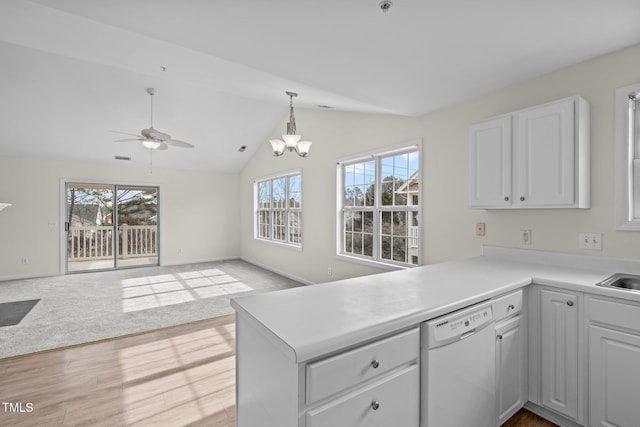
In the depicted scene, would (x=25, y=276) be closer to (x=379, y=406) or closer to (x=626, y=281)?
(x=379, y=406)

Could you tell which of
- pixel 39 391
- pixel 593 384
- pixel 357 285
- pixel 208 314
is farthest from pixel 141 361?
pixel 593 384

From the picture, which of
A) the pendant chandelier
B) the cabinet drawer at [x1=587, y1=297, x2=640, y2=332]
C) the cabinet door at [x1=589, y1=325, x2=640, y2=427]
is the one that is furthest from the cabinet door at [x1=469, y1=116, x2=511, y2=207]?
the pendant chandelier

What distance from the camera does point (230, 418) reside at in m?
1.95

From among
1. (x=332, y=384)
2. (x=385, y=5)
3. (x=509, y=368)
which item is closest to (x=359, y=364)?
(x=332, y=384)

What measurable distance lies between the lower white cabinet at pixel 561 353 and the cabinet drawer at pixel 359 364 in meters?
1.12

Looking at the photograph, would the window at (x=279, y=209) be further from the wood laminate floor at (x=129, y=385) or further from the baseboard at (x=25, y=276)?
the baseboard at (x=25, y=276)

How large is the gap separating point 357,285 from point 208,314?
2.81 meters

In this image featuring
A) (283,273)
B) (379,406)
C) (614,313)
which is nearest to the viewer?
(379,406)

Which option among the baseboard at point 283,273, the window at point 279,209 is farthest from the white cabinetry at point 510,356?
the window at point 279,209

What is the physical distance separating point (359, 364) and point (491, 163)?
1.99 m

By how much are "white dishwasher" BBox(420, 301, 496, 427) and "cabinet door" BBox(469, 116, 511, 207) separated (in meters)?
1.06

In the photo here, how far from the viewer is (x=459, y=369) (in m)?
1.46

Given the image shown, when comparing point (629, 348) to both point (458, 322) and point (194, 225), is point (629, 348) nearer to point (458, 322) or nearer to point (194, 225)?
point (458, 322)

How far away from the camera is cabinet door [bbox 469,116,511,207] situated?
2.27 metres
